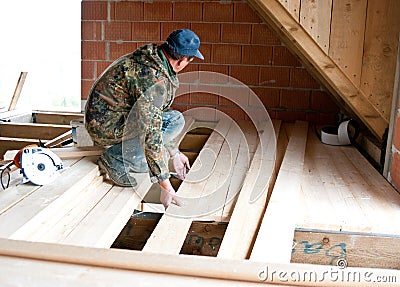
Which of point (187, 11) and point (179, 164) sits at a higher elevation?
point (187, 11)

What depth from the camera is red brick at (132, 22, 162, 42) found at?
16.5 ft

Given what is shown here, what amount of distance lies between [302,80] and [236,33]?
2.63 feet

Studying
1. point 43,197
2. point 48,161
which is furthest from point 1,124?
point 43,197

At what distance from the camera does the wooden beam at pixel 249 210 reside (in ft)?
7.27

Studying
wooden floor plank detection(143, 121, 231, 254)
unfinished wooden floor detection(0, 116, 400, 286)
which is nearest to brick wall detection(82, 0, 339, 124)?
wooden floor plank detection(143, 121, 231, 254)

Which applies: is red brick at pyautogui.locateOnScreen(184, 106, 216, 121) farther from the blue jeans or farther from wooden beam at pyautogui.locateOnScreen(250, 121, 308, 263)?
the blue jeans

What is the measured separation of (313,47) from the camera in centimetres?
309

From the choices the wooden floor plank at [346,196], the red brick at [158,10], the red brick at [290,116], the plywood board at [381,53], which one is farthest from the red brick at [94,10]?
the plywood board at [381,53]

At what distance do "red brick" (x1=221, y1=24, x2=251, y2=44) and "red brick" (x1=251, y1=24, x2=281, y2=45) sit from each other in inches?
1.9

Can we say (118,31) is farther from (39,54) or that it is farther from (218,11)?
(39,54)

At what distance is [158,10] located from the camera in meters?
4.99

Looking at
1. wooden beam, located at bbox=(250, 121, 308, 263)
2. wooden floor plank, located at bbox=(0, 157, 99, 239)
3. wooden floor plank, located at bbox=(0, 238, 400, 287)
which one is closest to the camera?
wooden floor plank, located at bbox=(0, 238, 400, 287)

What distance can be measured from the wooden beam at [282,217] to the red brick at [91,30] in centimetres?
251

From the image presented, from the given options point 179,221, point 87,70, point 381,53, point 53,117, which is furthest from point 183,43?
point 53,117
